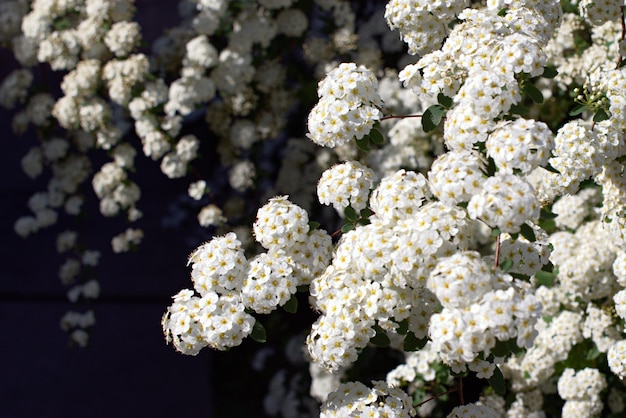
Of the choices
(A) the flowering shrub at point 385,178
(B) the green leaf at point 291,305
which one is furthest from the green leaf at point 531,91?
(B) the green leaf at point 291,305

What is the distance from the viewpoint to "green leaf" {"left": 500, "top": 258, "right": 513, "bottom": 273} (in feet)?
6.55

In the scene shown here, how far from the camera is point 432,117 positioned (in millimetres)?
2283

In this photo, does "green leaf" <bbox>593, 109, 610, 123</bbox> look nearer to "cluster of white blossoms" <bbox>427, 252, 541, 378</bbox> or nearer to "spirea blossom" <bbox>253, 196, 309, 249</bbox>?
"cluster of white blossoms" <bbox>427, 252, 541, 378</bbox>

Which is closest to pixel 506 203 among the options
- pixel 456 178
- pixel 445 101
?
pixel 456 178

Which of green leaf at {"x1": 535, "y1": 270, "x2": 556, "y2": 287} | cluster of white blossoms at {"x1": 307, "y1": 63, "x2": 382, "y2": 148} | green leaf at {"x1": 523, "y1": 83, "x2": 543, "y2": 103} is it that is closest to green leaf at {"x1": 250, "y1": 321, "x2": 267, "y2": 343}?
cluster of white blossoms at {"x1": 307, "y1": 63, "x2": 382, "y2": 148}

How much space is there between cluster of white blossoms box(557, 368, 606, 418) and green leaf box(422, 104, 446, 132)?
131cm

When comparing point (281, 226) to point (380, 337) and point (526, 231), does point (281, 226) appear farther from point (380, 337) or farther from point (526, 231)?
point (526, 231)

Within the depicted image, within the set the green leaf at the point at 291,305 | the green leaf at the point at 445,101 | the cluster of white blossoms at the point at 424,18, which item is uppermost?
the cluster of white blossoms at the point at 424,18

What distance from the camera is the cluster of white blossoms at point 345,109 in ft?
7.25

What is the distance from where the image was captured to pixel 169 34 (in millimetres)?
4332

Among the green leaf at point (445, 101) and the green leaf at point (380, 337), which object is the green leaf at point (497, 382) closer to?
the green leaf at point (380, 337)

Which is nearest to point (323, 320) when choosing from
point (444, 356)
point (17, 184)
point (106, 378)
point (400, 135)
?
point (444, 356)

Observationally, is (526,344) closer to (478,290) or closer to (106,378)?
(478,290)

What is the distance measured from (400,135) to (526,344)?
6.67ft
